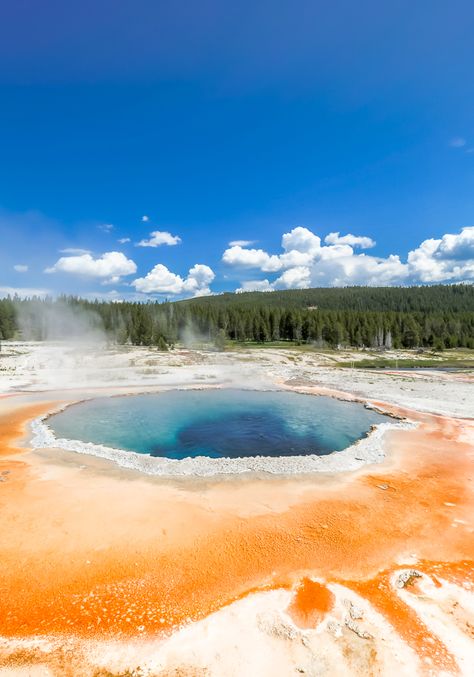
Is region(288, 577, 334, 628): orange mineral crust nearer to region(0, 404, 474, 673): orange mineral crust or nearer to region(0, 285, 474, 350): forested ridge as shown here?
region(0, 404, 474, 673): orange mineral crust

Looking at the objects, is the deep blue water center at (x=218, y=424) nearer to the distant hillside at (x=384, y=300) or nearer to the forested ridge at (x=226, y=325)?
the forested ridge at (x=226, y=325)

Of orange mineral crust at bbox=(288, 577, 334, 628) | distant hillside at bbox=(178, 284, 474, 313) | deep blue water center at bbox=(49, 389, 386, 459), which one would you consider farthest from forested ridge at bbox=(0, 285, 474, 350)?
orange mineral crust at bbox=(288, 577, 334, 628)

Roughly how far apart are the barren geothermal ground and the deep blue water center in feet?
9.31

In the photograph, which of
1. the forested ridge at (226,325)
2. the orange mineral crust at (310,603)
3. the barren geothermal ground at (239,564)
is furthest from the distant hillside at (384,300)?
the orange mineral crust at (310,603)

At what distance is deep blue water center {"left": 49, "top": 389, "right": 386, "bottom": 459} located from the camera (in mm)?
18281

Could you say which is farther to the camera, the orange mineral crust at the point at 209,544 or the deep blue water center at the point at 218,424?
the deep blue water center at the point at 218,424

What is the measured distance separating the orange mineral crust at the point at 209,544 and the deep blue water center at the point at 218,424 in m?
4.57

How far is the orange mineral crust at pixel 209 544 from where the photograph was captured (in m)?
6.88

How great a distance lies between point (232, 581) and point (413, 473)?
372 inches

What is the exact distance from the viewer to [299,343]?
8262 centimetres

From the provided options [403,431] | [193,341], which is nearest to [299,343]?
[193,341]

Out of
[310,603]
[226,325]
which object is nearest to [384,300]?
[226,325]

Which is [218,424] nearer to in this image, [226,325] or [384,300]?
[226,325]

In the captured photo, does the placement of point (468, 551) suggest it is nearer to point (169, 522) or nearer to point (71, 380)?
point (169, 522)
